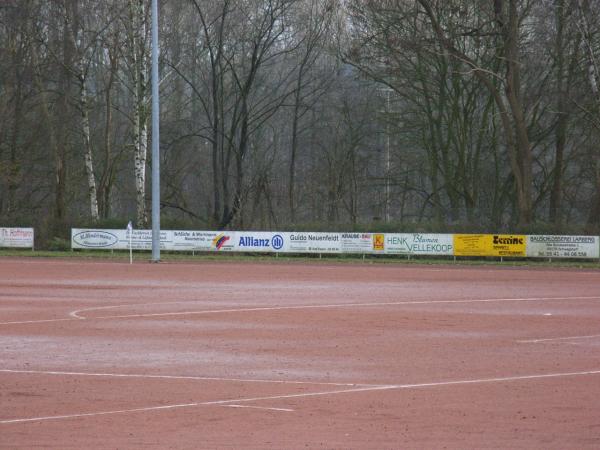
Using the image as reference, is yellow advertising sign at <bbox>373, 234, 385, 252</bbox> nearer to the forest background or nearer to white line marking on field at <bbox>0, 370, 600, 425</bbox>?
the forest background

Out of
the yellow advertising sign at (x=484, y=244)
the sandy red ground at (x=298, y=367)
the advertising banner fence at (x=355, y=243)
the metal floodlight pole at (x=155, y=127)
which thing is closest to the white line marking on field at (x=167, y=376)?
the sandy red ground at (x=298, y=367)

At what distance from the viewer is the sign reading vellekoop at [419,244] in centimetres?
4594

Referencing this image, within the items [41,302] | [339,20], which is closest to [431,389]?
[41,302]

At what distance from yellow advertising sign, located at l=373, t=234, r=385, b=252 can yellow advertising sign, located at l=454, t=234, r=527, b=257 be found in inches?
142

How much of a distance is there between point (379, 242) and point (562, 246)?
8.87 meters

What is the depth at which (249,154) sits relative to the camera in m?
70.8

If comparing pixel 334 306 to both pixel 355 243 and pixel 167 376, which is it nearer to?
pixel 167 376

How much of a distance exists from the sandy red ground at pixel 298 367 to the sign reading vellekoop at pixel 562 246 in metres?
15.3

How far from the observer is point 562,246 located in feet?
147

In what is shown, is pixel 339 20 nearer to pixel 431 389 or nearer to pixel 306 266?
pixel 306 266

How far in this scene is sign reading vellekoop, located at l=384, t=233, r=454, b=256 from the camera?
45.9 meters

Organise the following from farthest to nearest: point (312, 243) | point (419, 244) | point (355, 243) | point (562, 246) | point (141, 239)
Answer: point (141, 239) < point (312, 243) < point (355, 243) < point (419, 244) < point (562, 246)

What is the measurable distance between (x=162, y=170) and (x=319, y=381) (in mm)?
55263

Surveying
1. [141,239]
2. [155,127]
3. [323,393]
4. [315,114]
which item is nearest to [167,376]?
[323,393]
